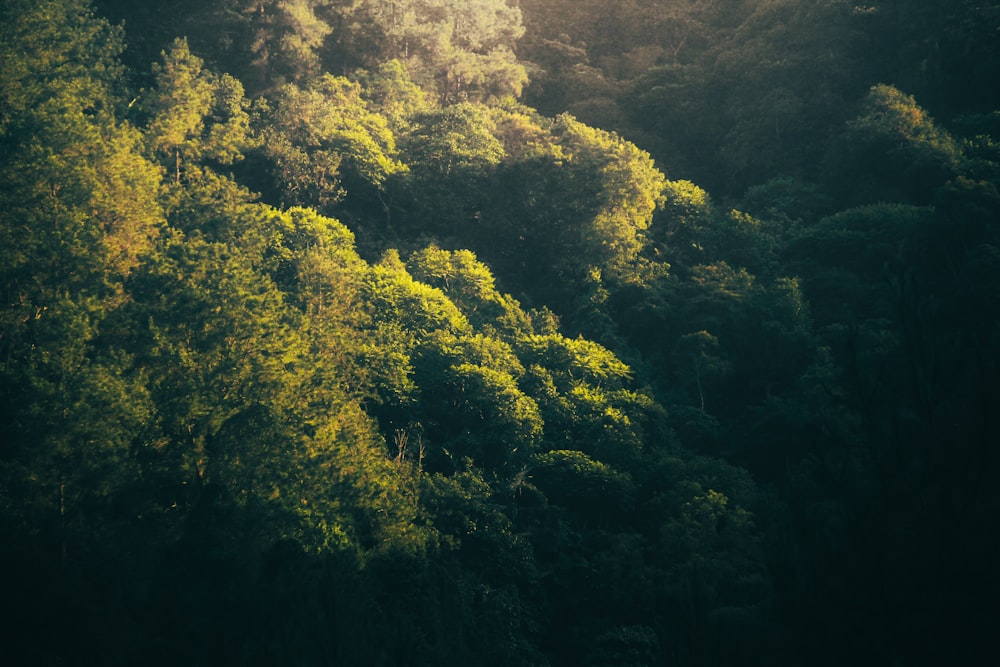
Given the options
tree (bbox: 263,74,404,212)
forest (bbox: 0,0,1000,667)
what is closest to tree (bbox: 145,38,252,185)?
forest (bbox: 0,0,1000,667)

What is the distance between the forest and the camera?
22141mm

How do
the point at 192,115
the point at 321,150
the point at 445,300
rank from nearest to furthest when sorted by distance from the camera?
the point at 445,300, the point at 192,115, the point at 321,150

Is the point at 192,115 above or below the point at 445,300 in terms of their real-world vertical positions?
above

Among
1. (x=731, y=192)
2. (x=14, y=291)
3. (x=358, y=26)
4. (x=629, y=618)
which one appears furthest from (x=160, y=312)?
(x=731, y=192)

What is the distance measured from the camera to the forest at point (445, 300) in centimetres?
2214

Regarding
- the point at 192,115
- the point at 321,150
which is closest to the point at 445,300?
the point at 321,150

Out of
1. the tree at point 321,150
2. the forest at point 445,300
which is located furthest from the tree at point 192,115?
the tree at point 321,150

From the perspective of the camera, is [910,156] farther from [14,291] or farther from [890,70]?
[14,291]

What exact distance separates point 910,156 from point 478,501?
20.2 metres

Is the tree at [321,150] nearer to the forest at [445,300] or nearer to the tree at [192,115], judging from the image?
the forest at [445,300]

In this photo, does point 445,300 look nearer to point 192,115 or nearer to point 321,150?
point 321,150

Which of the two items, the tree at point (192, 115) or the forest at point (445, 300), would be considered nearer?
the forest at point (445, 300)

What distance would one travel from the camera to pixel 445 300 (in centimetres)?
3103

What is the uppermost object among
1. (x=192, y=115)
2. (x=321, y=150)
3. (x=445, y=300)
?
(x=192, y=115)
